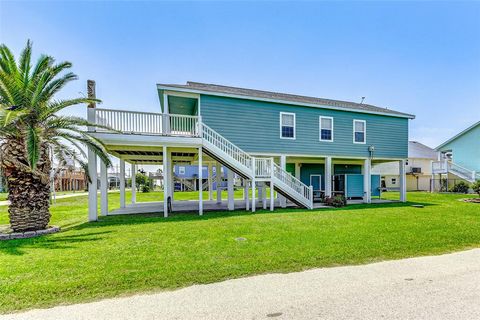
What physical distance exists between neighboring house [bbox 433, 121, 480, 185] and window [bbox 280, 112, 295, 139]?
20.6m

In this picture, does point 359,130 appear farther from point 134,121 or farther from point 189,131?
point 134,121

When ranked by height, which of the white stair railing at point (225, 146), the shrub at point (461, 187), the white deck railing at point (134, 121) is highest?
the white deck railing at point (134, 121)

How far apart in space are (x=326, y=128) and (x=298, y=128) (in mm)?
1973

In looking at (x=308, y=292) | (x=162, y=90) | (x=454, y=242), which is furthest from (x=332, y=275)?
(x=162, y=90)

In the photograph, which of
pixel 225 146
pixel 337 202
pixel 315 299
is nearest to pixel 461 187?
pixel 337 202

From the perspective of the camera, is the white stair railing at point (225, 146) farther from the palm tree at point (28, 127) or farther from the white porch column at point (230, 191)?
the palm tree at point (28, 127)

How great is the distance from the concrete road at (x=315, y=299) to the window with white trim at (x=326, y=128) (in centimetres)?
1099

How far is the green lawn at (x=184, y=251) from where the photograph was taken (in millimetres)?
3785

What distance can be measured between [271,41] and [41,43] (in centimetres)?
956

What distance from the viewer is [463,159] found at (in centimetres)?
2536

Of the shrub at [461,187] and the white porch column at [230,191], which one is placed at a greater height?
the white porch column at [230,191]

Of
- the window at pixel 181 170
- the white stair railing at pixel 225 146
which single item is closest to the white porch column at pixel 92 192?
the white stair railing at pixel 225 146

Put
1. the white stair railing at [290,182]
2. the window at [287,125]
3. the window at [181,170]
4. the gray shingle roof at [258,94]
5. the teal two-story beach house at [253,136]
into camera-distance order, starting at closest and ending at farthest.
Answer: the teal two-story beach house at [253,136] < the gray shingle roof at [258,94] < the white stair railing at [290,182] < the window at [287,125] < the window at [181,170]

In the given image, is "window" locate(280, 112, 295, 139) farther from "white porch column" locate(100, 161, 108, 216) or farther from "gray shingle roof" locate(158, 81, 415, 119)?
"white porch column" locate(100, 161, 108, 216)
